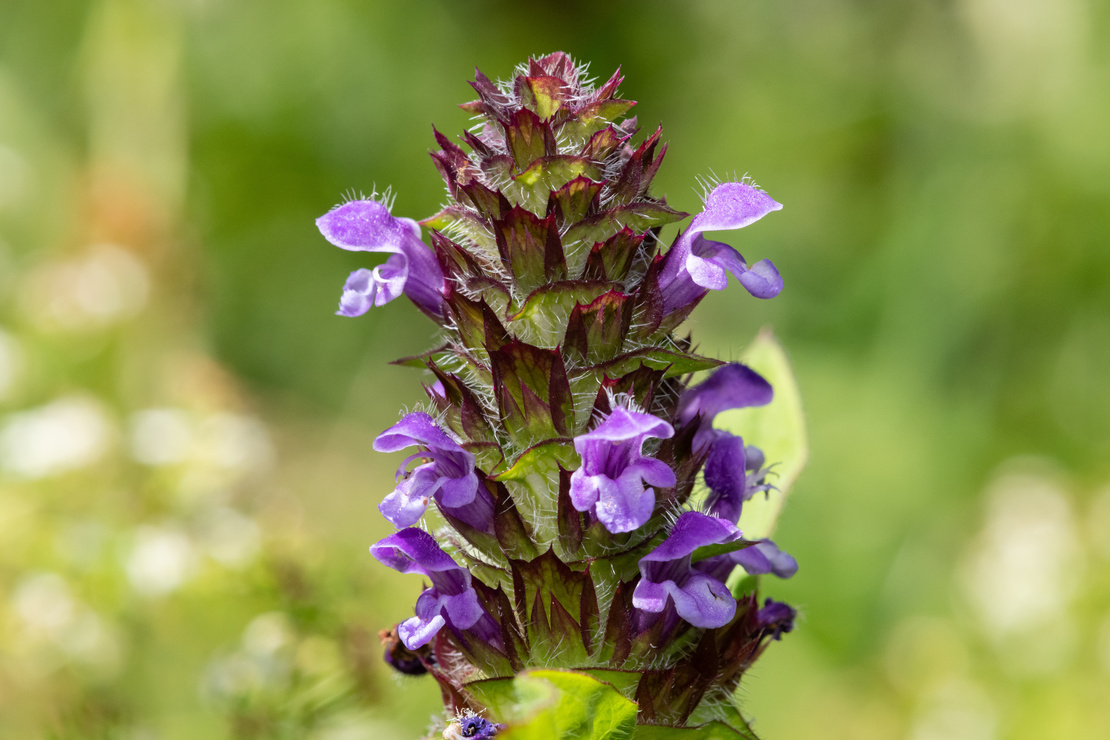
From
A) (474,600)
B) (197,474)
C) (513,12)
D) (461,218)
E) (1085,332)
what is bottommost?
(474,600)

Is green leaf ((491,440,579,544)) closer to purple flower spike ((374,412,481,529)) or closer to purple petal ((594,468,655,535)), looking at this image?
purple flower spike ((374,412,481,529))

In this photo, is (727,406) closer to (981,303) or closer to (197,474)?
(197,474)

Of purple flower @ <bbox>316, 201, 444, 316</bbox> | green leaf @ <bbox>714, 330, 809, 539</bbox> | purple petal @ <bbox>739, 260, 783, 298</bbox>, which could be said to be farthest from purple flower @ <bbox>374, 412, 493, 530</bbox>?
green leaf @ <bbox>714, 330, 809, 539</bbox>

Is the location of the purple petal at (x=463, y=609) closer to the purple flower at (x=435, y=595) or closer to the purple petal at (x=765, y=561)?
the purple flower at (x=435, y=595)

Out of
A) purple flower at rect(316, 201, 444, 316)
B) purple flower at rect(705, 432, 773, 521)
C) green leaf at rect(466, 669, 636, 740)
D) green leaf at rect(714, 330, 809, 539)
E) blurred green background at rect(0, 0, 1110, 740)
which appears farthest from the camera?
blurred green background at rect(0, 0, 1110, 740)

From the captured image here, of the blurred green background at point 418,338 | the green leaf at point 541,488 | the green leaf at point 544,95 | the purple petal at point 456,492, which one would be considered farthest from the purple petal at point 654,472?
the blurred green background at point 418,338

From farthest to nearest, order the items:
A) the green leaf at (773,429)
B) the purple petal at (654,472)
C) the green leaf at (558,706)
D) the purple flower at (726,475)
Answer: the green leaf at (773,429), the purple flower at (726,475), the purple petal at (654,472), the green leaf at (558,706)

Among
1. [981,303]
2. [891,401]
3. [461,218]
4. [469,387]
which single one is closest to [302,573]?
[469,387]
